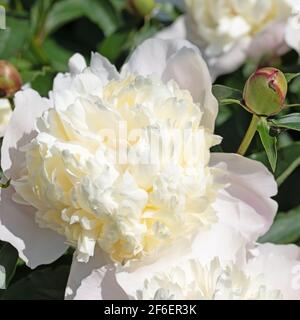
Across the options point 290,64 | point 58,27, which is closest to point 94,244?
point 290,64

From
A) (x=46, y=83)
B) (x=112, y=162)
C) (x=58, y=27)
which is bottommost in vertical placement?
(x=58, y=27)

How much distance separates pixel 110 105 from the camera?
0.76 meters

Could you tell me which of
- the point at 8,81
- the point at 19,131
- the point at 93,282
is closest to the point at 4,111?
the point at 8,81

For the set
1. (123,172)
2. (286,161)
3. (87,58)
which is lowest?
(87,58)

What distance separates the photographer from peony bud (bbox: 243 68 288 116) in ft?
2.53

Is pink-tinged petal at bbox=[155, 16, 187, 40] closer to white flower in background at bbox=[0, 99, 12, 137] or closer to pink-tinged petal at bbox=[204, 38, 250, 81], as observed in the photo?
pink-tinged petal at bbox=[204, 38, 250, 81]

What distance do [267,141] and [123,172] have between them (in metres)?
0.14

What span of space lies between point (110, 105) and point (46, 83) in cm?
32

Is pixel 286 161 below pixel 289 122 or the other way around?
below

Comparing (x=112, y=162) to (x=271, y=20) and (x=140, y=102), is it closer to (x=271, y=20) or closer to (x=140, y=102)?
(x=140, y=102)

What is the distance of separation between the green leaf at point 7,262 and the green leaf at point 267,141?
25cm

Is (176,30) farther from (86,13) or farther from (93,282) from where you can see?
(93,282)

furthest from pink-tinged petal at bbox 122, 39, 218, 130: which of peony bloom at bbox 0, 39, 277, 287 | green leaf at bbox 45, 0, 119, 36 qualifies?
green leaf at bbox 45, 0, 119, 36

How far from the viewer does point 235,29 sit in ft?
3.79
